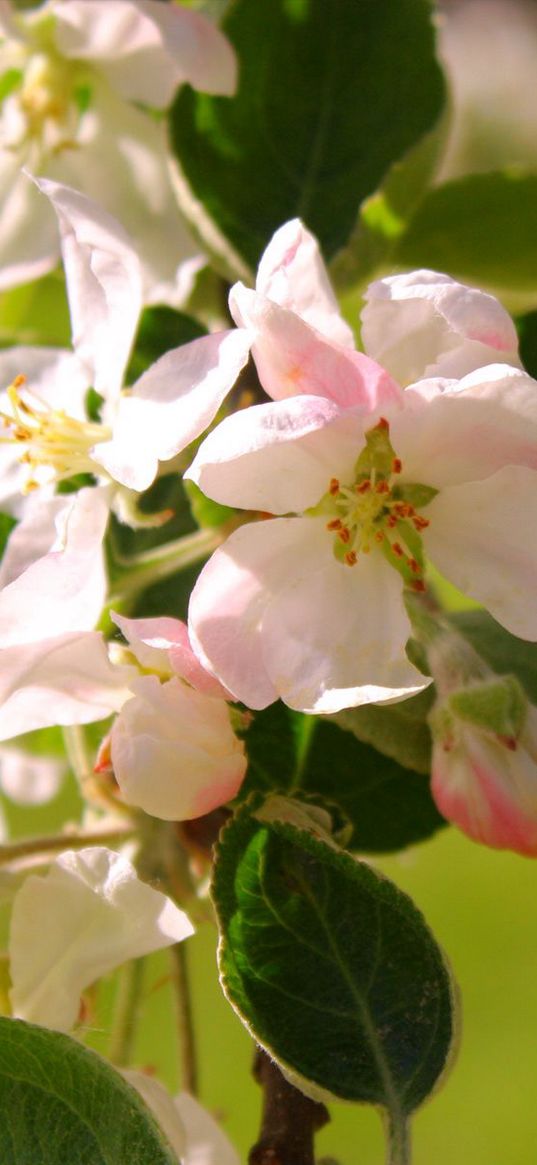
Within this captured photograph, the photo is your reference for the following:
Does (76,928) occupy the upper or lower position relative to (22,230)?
lower

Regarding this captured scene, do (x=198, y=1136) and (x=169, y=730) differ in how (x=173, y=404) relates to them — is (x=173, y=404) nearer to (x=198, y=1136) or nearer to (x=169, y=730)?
(x=169, y=730)

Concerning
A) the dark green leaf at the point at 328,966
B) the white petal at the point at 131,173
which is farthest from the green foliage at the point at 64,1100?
the white petal at the point at 131,173

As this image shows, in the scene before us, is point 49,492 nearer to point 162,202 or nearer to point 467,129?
point 162,202

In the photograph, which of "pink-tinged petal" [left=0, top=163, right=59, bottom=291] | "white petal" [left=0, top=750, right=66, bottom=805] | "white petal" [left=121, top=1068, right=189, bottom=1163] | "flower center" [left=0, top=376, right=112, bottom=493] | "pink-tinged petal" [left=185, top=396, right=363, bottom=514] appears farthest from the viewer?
"white petal" [left=0, top=750, right=66, bottom=805]

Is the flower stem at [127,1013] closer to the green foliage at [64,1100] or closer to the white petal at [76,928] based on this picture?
the white petal at [76,928]

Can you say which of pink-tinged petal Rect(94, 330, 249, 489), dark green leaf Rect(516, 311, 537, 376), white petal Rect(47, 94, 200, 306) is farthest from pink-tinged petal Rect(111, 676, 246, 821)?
white petal Rect(47, 94, 200, 306)

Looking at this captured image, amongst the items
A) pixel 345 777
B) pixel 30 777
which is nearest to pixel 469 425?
pixel 345 777

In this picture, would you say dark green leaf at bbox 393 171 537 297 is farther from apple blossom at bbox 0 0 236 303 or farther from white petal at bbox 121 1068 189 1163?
white petal at bbox 121 1068 189 1163
